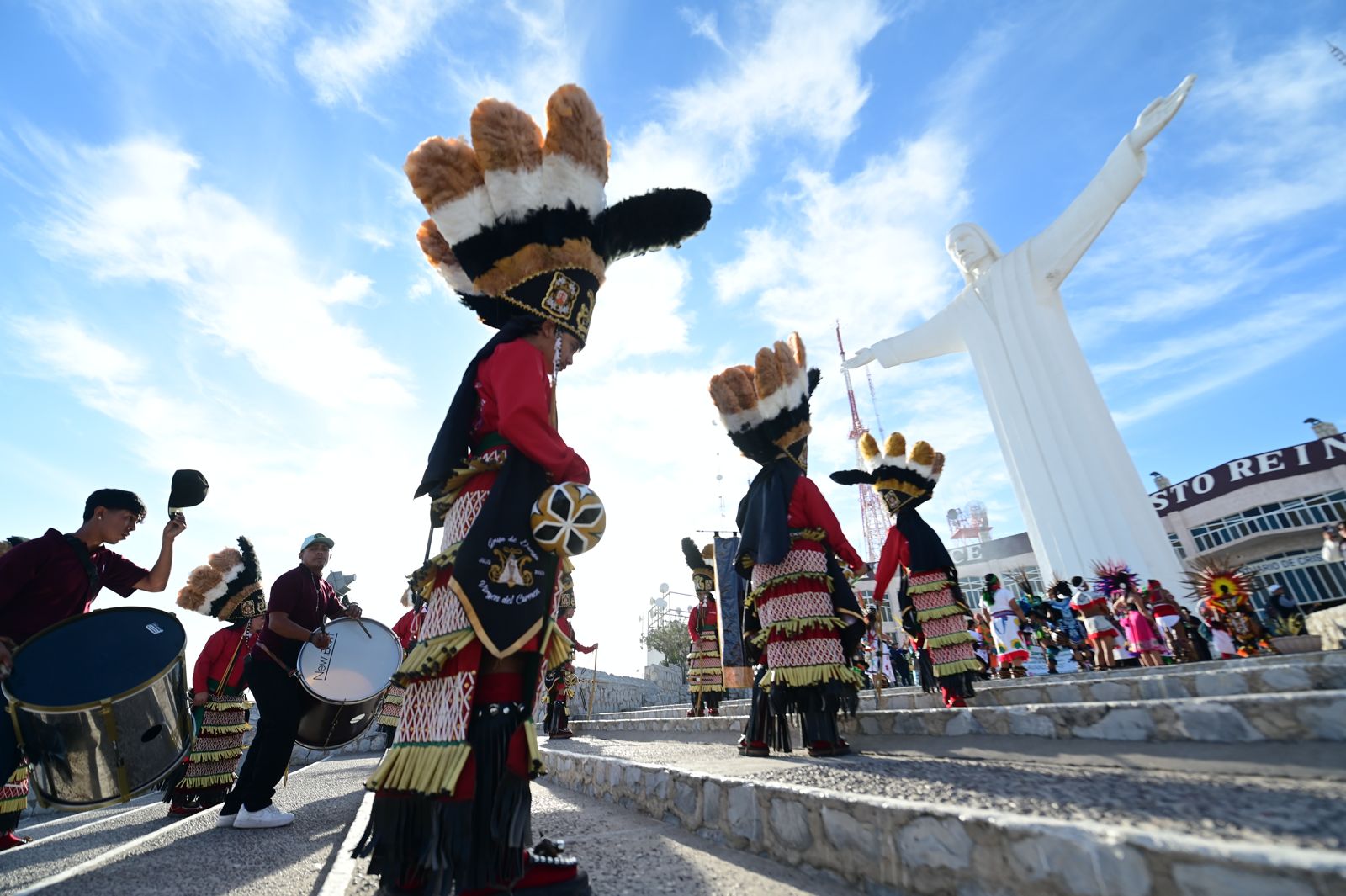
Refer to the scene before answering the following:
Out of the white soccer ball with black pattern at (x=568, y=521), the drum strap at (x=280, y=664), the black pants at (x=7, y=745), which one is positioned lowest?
the black pants at (x=7, y=745)

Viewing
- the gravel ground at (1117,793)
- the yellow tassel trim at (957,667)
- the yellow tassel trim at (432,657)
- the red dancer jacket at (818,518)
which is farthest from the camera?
the yellow tassel trim at (957,667)

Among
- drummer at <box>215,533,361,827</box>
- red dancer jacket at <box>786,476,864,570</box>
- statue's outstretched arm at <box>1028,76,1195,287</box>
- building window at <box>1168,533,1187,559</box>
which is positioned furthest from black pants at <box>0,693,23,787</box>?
building window at <box>1168,533,1187,559</box>

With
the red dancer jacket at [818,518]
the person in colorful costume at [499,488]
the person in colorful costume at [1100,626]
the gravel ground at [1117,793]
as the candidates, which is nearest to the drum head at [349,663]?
the person in colorful costume at [499,488]

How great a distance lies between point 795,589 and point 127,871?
12.9 ft

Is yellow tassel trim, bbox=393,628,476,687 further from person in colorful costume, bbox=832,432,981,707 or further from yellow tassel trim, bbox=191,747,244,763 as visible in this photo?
yellow tassel trim, bbox=191,747,244,763

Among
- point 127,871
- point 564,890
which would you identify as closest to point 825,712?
point 564,890

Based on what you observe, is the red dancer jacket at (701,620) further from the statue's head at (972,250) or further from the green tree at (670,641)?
the green tree at (670,641)

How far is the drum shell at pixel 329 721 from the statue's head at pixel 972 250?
2599 cm

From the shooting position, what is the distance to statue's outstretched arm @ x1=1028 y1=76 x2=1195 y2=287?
19.8 metres

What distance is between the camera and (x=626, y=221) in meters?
2.90

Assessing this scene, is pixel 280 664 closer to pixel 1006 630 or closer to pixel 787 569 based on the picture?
pixel 787 569

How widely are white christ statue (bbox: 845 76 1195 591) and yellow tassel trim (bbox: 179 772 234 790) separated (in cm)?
2120

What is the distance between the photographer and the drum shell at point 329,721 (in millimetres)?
4203

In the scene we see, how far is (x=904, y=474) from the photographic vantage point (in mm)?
7102
